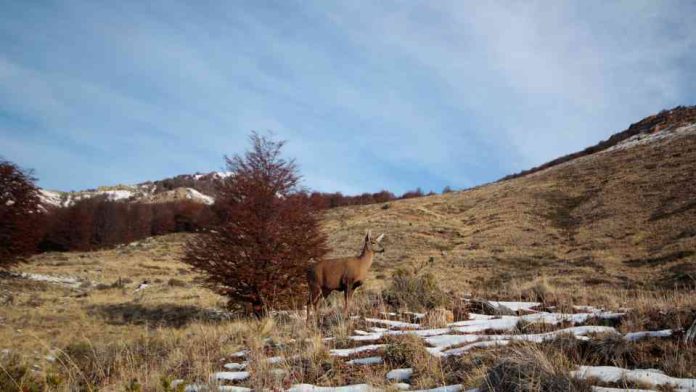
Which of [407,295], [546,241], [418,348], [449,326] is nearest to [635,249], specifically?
[546,241]

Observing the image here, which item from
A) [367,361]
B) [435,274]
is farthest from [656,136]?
[367,361]

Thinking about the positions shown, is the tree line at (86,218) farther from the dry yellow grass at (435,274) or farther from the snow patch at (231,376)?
the snow patch at (231,376)

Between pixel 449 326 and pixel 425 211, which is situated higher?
pixel 425 211

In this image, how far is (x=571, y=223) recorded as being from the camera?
38.5 metres

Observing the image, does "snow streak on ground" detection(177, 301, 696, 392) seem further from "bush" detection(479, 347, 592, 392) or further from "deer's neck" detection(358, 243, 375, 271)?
"deer's neck" detection(358, 243, 375, 271)

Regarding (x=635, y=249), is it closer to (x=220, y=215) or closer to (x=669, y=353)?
(x=220, y=215)

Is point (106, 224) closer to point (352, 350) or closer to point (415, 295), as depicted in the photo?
point (415, 295)

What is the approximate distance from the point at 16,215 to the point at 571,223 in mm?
38125

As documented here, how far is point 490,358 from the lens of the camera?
4.75 m

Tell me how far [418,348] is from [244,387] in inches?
77.3

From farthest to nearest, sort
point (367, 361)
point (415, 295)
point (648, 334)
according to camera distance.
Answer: point (415, 295) < point (367, 361) < point (648, 334)

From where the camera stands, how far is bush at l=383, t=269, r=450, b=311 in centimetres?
947

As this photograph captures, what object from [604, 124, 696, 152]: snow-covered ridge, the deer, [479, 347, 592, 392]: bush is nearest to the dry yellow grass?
[479, 347, 592, 392]: bush

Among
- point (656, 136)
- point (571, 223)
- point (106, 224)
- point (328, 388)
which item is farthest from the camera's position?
point (106, 224)
